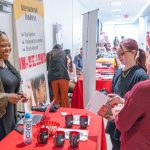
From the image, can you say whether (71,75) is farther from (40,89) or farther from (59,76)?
(40,89)

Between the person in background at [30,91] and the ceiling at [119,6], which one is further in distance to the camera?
the ceiling at [119,6]

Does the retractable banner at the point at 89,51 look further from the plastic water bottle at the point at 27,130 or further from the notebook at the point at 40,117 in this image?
the plastic water bottle at the point at 27,130

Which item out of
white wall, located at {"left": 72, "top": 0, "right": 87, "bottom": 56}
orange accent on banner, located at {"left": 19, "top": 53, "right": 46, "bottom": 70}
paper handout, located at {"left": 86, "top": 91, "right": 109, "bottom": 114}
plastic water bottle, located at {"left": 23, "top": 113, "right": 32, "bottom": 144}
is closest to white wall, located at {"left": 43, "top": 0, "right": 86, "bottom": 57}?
white wall, located at {"left": 72, "top": 0, "right": 87, "bottom": 56}

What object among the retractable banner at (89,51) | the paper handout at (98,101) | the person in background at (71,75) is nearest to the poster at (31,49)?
the retractable banner at (89,51)

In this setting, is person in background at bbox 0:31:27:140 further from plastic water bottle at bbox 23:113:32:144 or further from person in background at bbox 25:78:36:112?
person in background at bbox 25:78:36:112

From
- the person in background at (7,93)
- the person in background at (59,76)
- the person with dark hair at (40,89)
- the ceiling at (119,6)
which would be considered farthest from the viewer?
the ceiling at (119,6)

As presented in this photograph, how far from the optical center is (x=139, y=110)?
136 cm

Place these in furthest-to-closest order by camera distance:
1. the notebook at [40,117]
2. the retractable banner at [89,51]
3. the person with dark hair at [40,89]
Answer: the person with dark hair at [40,89] < the retractable banner at [89,51] < the notebook at [40,117]

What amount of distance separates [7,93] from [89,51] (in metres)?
1.22

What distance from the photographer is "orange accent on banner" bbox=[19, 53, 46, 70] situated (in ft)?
8.64

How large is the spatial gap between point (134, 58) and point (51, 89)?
262cm

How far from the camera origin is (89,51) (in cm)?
288

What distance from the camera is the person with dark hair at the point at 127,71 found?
6.86 feet

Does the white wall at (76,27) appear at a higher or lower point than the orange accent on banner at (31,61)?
higher
